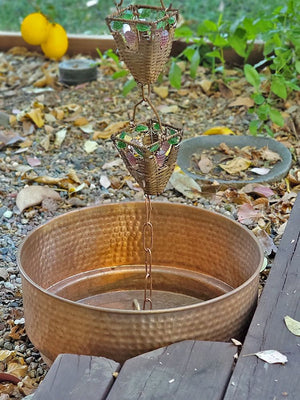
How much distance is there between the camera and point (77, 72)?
4.05m

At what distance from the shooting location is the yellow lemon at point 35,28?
13.8 feet

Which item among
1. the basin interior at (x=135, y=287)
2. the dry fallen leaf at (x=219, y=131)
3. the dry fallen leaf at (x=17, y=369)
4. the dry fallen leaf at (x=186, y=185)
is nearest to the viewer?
the dry fallen leaf at (x=17, y=369)

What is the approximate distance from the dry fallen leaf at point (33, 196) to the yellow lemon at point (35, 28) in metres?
1.62

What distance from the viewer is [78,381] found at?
1.52 metres

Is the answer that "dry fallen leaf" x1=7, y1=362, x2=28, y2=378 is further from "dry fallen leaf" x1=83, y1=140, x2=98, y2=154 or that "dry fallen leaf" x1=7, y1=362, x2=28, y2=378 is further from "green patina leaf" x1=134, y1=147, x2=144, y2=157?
"dry fallen leaf" x1=83, y1=140, x2=98, y2=154

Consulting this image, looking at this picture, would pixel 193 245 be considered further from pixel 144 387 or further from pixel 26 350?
pixel 144 387

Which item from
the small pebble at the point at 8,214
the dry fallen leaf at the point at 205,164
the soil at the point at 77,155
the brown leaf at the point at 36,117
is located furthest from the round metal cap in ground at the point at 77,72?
the small pebble at the point at 8,214

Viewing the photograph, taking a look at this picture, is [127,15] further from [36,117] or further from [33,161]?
[36,117]

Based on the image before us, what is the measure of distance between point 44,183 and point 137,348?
148 cm

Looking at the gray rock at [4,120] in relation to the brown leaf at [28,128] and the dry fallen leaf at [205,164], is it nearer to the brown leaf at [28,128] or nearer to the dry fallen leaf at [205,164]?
the brown leaf at [28,128]

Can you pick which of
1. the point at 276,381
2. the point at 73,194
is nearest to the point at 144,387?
the point at 276,381

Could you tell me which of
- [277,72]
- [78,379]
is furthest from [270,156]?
[78,379]

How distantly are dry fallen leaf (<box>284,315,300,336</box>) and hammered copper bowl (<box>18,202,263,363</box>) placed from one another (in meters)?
0.11

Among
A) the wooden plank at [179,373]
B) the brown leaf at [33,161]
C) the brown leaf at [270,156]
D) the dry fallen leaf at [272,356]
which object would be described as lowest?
the brown leaf at [270,156]
